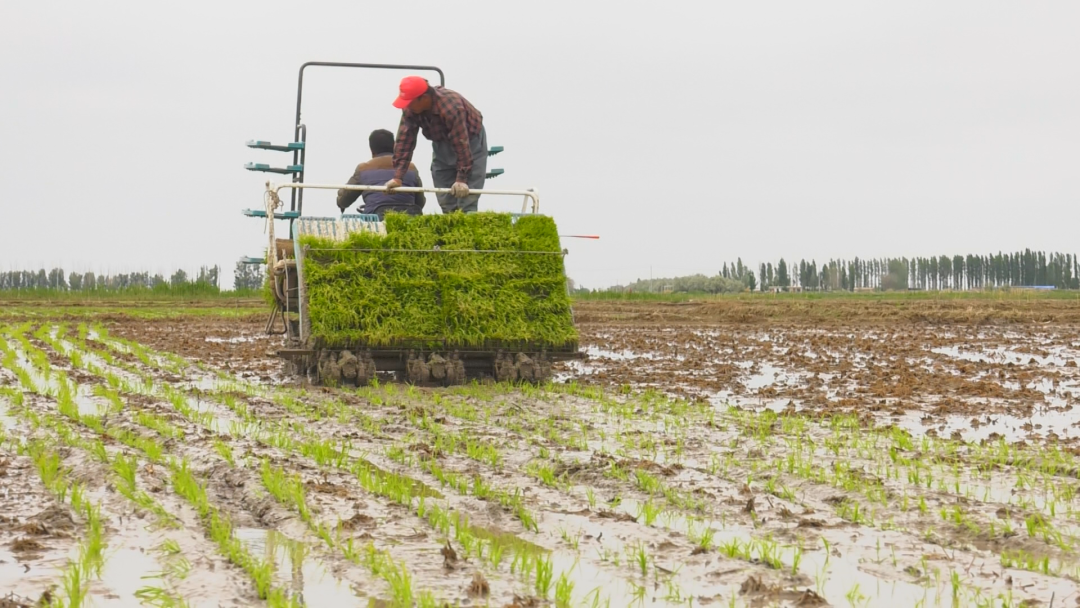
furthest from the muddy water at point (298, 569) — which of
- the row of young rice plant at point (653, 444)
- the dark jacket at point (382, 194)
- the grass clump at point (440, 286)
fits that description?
the dark jacket at point (382, 194)

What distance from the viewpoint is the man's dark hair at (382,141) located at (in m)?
10.4

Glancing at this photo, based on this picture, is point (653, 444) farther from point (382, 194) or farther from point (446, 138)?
point (382, 194)

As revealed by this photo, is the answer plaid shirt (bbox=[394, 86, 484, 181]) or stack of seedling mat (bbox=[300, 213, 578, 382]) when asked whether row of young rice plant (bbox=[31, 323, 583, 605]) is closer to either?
stack of seedling mat (bbox=[300, 213, 578, 382])

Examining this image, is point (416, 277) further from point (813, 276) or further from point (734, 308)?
point (813, 276)

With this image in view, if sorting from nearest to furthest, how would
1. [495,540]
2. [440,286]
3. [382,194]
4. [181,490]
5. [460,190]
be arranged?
[495,540] → [181,490] → [440,286] → [460,190] → [382,194]

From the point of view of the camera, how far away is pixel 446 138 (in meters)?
9.41

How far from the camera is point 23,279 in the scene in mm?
43219

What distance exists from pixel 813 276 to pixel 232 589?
5398 cm

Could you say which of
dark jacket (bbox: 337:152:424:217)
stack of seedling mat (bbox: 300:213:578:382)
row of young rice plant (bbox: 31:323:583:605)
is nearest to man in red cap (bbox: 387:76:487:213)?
dark jacket (bbox: 337:152:424:217)

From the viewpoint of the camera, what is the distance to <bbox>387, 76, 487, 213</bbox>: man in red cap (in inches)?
354

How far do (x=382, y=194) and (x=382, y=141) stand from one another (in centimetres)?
82

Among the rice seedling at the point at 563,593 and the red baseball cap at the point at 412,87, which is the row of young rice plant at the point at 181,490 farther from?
the red baseball cap at the point at 412,87

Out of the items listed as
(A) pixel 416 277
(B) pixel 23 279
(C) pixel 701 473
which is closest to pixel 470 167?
(A) pixel 416 277

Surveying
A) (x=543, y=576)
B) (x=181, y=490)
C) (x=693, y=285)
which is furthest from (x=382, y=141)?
(x=693, y=285)
